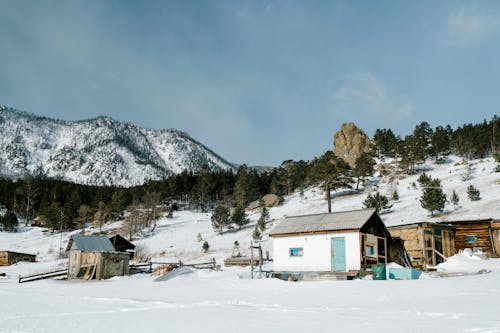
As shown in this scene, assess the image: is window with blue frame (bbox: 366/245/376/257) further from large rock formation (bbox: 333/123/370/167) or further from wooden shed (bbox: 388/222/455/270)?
large rock formation (bbox: 333/123/370/167)

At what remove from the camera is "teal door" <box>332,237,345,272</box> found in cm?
2975

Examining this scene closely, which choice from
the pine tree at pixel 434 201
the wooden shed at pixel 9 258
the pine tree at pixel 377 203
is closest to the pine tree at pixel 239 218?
the pine tree at pixel 377 203

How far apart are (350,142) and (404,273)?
120 m

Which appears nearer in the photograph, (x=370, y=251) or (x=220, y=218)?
(x=370, y=251)

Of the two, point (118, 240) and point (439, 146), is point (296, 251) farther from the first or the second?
point (439, 146)

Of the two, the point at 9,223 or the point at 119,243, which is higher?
the point at 9,223

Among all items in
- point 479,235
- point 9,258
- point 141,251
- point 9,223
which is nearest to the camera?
point 479,235

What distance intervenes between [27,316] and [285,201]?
86781 mm

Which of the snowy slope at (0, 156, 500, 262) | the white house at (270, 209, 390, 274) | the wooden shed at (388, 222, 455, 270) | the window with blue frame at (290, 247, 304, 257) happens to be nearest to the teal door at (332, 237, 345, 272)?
the white house at (270, 209, 390, 274)

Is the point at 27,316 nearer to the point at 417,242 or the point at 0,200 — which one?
the point at 417,242

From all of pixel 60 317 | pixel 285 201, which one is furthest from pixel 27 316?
pixel 285 201

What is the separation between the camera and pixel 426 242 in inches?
1457

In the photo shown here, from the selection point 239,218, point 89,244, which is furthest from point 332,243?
point 239,218

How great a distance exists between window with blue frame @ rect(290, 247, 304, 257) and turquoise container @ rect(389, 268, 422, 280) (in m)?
6.97
